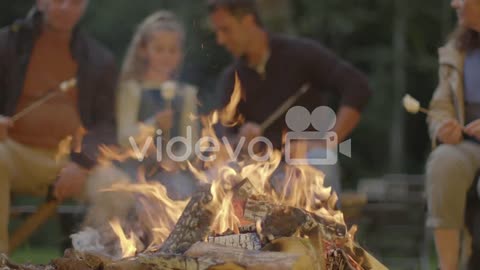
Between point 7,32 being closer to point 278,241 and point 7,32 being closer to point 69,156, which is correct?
point 69,156

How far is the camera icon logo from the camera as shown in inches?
212

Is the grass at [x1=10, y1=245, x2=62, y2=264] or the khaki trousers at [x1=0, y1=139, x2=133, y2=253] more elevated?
the khaki trousers at [x1=0, y1=139, x2=133, y2=253]

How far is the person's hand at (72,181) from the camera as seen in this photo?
5434mm

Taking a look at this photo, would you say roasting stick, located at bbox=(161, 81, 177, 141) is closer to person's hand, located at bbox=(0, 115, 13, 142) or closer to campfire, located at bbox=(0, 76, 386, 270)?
campfire, located at bbox=(0, 76, 386, 270)

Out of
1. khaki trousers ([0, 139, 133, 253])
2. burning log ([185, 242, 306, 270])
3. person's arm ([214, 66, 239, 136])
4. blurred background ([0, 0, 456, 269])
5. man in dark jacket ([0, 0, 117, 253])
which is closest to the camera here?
burning log ([185, 242, 306, 270])

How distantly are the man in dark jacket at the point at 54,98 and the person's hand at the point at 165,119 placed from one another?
229 millimetres

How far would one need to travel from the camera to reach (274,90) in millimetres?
5770

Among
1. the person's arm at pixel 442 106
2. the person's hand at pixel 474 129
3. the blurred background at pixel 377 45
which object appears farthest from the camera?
the blurred background at pixel 377 45

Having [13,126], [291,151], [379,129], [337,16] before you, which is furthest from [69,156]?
[379,129]

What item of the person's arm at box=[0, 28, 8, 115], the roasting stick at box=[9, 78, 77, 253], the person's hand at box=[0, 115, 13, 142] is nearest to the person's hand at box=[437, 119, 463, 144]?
the roasting stick at box=[9, 78, 77, 253]

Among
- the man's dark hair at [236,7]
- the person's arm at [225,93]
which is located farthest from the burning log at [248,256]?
the man's dark hair at [236,7]

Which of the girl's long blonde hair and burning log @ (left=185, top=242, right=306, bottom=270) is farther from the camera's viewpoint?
the girl's long blonde hair

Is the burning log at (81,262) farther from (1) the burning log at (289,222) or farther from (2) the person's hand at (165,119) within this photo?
(2) the person's hand at (165,119)

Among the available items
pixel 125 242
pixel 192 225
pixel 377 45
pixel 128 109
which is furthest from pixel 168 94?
pixel 377 45
